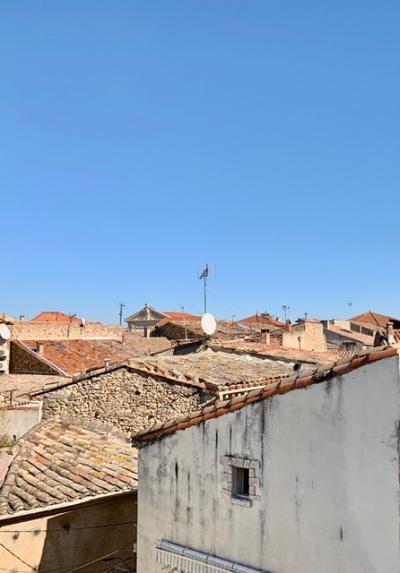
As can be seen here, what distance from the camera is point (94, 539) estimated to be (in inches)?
419

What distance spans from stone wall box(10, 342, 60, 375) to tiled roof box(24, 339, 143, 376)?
0.40 metres

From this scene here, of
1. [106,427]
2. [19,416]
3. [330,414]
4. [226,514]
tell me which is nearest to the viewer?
[330,414]

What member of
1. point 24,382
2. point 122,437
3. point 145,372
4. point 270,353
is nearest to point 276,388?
point 122,437

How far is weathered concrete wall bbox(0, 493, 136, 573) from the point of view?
955cm

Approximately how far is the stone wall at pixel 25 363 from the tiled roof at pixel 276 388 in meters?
20.3

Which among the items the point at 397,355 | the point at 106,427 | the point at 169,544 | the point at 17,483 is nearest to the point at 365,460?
the point at 397,355

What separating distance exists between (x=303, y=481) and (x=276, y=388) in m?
1.17

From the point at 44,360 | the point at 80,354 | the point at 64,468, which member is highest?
the point at 80,354

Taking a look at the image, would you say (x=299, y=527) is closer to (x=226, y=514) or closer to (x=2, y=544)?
(x=226, y=514)

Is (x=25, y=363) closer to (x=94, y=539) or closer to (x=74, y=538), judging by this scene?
(x=94, y=539)

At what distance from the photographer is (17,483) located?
1062 centimetres

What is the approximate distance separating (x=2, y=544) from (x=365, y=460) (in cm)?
661

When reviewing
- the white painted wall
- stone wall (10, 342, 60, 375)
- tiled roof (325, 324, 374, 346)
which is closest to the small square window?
the white painted wall

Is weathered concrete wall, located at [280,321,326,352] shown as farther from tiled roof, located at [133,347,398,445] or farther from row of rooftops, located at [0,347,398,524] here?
tiled roof, located at [133,347,398,445]
